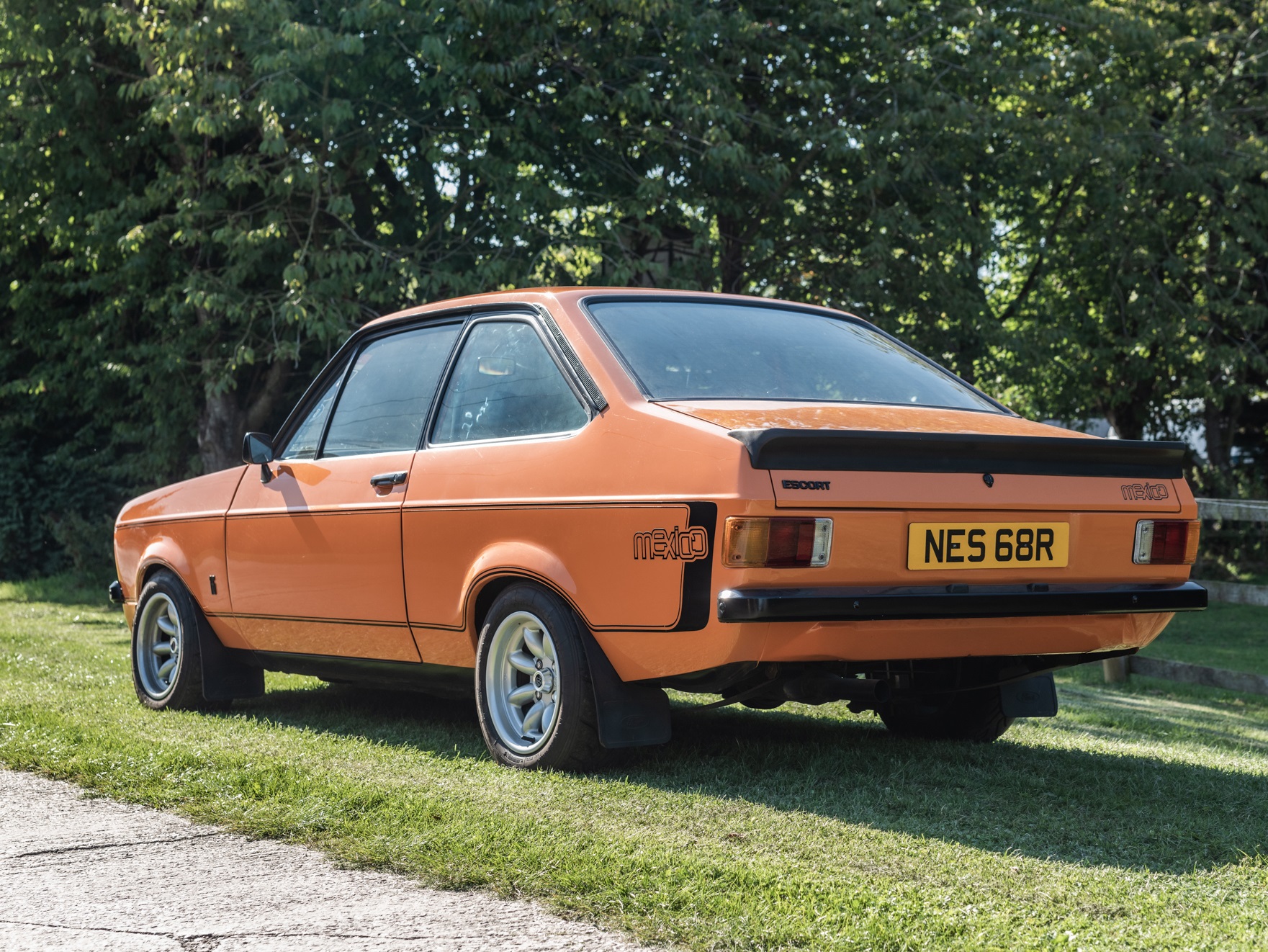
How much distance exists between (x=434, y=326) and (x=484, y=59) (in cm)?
969

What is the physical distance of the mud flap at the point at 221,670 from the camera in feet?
21.7

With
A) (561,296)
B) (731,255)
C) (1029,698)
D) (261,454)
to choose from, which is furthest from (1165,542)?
(731,255)

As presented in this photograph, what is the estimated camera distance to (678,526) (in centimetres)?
421

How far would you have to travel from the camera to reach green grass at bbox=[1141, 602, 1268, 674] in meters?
14.3

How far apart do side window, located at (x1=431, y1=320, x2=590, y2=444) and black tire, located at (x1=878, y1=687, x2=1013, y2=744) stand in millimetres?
1736

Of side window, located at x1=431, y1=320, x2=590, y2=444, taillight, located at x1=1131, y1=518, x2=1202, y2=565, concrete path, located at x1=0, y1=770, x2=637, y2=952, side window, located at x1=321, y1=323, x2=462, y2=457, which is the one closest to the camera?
concrete path, located at x1=0, y1=770, x2=637, y2=952

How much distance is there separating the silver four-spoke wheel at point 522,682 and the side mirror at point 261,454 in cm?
179

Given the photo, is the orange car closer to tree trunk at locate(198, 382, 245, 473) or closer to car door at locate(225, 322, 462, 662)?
car door at locate(225, 322, 462, 662)

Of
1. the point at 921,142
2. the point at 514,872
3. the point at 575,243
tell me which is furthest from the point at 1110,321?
the point at 514,872

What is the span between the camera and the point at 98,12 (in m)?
14.4

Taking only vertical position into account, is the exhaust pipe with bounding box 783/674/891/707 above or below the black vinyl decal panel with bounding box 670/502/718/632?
below

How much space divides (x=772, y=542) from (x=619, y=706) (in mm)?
884

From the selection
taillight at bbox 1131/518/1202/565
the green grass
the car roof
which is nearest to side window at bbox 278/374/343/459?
the car roof

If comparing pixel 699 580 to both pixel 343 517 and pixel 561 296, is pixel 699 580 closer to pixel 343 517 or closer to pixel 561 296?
pixel 561 296
